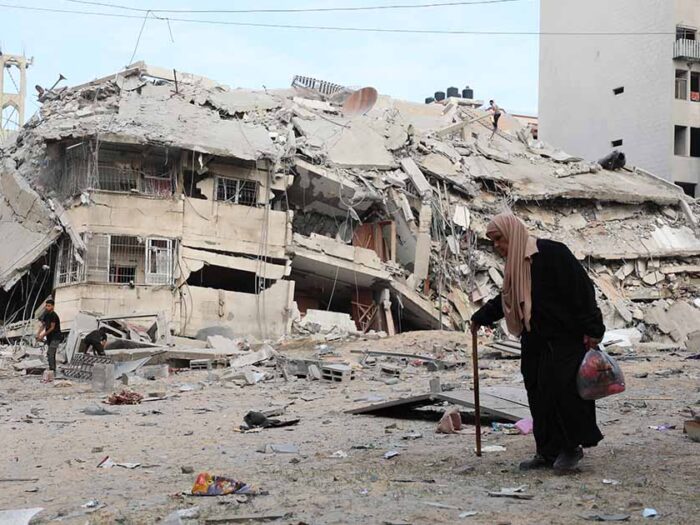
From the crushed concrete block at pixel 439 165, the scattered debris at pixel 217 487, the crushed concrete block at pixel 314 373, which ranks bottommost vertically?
the crushed concrete block at pixel 314 373

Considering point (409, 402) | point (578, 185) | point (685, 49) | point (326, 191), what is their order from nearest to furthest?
point (409, 402) < point (326, 191) < point (578, 185) < point (685, 49)

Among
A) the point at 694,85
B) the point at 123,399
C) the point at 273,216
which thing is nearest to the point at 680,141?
the point at 694,85

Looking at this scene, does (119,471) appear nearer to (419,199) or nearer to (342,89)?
(419,199)

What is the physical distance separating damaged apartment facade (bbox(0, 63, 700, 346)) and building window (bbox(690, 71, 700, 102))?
1042 centimetres

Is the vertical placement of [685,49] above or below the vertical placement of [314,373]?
above

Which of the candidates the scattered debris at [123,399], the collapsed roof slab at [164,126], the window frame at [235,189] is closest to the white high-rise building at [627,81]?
the collapsed roof slab at [164,126]

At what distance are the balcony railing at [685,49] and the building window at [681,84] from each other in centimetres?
83

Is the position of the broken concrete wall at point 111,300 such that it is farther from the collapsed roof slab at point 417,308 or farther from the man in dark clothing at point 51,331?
the collapsed roof slab at point 417,308

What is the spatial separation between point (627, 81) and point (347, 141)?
19487 mm

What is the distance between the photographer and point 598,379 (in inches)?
186

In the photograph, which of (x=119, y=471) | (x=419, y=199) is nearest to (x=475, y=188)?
(x=419, y=199)

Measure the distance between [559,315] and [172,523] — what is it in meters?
2.44

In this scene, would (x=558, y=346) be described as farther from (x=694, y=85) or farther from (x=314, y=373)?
(x=694, y=85)

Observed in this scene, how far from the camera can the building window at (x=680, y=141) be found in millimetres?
37562
